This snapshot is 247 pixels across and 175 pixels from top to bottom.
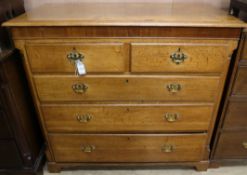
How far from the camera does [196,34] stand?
89 cm

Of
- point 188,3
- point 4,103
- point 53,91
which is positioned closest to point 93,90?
point 53,91

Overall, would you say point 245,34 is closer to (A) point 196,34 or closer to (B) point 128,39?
(A) point 196,34

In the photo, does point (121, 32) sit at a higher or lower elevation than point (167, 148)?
higher

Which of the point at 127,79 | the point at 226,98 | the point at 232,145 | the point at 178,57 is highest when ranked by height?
the point at 178,57

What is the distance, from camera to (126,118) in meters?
1.12

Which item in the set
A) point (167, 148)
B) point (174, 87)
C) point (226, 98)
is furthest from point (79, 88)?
point (226, 98)

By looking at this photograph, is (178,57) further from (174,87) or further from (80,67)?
(80,67)

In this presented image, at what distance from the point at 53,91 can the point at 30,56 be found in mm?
204

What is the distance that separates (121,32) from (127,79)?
9.2 inches

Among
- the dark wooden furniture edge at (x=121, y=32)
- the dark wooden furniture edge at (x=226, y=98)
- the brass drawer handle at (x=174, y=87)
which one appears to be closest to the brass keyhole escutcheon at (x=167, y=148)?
the dark wooden furniture edge at (x=226, y=98)

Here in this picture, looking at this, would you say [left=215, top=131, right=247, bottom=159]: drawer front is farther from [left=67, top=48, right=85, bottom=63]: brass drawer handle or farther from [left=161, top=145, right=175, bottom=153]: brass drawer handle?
[left=67, top=48, right=85, bottom=63]: brass drawer handle

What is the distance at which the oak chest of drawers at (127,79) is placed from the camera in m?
0.89

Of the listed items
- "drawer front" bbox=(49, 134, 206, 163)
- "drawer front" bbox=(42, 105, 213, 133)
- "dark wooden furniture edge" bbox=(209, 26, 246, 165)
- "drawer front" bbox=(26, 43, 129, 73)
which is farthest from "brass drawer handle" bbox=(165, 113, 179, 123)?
"drawer front" bbox=(26, 43, 129, 73)

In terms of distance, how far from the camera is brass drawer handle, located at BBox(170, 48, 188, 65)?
3.04 ft
